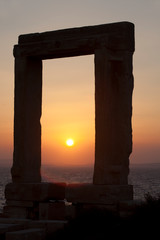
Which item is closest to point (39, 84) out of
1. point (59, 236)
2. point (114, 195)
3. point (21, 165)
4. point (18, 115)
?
point (18, 115)

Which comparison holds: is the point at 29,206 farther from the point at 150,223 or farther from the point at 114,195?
the point at 150,223

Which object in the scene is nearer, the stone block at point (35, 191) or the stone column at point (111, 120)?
the stone column at point (111, 120)

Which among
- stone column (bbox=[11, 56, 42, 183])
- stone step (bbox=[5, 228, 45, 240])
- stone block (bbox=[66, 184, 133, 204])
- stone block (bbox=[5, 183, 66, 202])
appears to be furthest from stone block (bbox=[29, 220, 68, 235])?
stone column (bbox=[11, 56, 42, 183])

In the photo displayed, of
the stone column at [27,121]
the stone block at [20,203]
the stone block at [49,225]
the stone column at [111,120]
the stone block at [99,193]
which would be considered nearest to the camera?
the stone block at [49,225]

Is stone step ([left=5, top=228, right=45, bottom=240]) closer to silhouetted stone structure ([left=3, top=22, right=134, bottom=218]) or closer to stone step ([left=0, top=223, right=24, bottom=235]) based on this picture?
stone step ([left=0, top=223, right=24, bottom=235])

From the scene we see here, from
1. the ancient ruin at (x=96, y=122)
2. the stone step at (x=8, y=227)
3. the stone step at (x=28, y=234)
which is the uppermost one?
the ancient ruin at (x=96, y=122)

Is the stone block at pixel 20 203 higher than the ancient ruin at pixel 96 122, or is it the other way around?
the ancient ruin at pixel 96 122

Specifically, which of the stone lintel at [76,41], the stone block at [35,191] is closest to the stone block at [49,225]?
the stone block at [35,191]

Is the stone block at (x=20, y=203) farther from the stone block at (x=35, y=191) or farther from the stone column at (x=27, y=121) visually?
the stone column at (x=27, y=121)

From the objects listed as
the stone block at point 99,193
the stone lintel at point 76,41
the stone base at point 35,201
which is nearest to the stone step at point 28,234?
the stone block at point 99,193

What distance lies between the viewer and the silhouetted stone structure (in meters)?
14.4

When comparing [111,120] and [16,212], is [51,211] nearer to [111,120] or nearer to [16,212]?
[16,212]

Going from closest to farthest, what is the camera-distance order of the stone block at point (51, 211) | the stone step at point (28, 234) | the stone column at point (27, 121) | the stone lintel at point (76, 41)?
the stone step at point (28, 234) < the stone lintel at point (76, 41) < the stone block at point (51, 211) < the stone column at point (27, 121)

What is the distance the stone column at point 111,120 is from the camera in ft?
47.3
